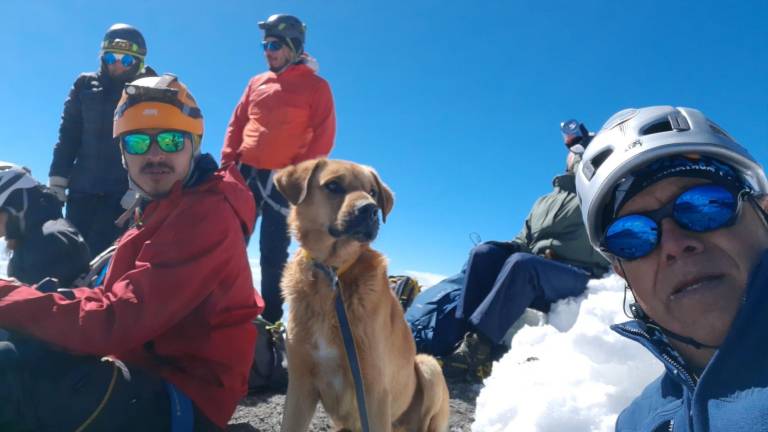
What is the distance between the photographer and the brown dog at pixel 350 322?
3.14 metres

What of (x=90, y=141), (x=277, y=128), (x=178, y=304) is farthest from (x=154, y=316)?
(x=90, y=141)

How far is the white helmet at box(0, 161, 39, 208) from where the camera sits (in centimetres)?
392

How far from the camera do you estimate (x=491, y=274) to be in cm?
603

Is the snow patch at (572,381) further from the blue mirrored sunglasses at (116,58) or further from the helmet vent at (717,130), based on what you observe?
the blue mirrored sunglasses at (116,58)

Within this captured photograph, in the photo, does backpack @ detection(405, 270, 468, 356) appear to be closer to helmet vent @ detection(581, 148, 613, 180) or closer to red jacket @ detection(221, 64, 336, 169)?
red jacket @ detection(221, 64, 336, 169)

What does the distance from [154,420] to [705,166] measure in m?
2.72

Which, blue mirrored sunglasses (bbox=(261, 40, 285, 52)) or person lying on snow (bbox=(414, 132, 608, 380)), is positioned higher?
blue mirrored sunglasses (bbox=(261, 40, 285, 52))

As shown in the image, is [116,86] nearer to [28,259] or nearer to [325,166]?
[28,259]

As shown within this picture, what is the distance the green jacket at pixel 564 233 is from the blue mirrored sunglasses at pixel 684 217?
429cm

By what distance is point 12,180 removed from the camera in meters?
3.99

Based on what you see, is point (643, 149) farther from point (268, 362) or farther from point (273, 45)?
point (273, 45)

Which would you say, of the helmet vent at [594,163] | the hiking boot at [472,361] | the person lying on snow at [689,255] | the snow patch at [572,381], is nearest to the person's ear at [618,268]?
the person lying on snow at [689,255]

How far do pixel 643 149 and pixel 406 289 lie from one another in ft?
17.1

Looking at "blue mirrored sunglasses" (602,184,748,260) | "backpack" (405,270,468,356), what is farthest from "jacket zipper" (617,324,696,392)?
"backpack" (405,270,468,356)
